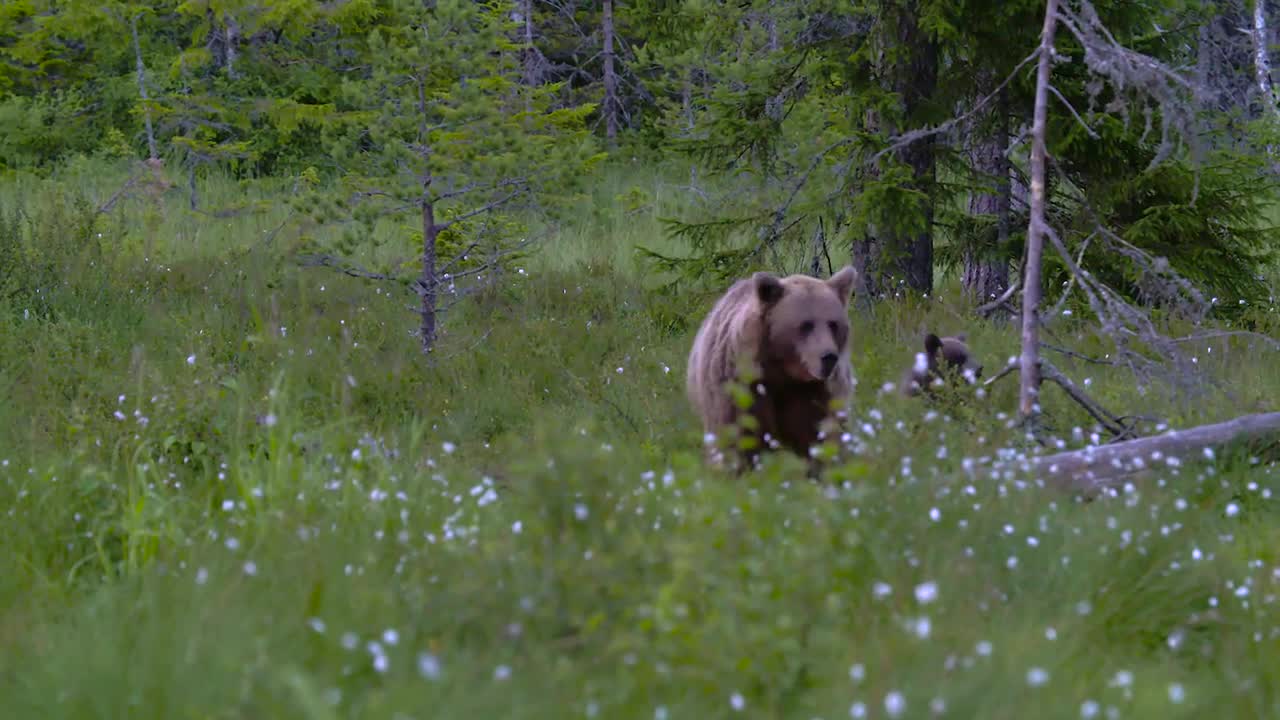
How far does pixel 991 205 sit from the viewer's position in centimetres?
1154

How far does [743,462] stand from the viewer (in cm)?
545

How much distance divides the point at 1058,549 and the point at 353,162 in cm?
639

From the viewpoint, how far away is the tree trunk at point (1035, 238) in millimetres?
6402

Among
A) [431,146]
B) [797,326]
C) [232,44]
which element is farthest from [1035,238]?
[232,44]

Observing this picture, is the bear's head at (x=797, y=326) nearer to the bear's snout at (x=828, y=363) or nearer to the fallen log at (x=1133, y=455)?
the bear's snout at (x=828, y=363)

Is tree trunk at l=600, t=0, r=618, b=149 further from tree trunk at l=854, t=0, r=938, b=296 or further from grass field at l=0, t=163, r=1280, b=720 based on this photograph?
grass field at l=0, t=163, r=1280, b=720

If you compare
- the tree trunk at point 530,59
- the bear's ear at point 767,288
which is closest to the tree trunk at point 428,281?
the bear's ear at point 767,288

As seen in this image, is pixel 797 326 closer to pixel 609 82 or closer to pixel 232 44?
pixel 232 44

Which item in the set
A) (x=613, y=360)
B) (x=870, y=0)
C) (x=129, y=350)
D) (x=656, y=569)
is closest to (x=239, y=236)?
(x=129, y=350)

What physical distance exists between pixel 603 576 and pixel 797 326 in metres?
3.06

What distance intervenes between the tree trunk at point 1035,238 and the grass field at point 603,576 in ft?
1.05

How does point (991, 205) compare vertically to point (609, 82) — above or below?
above

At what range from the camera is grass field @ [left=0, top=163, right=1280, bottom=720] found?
2998 mm

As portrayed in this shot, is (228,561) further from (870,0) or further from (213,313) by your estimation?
(870,0)
